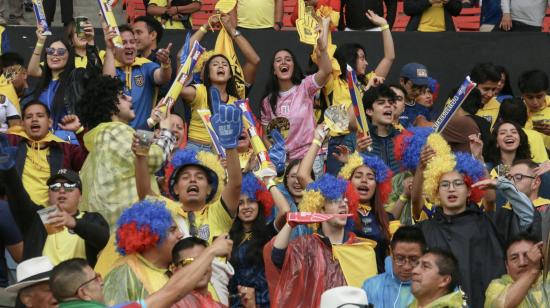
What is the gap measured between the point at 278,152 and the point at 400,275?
242 cm

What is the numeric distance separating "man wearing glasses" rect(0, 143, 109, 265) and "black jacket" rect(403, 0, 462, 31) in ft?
20.3

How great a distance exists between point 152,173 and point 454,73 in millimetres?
6422

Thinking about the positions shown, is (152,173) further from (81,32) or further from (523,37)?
(523,37)

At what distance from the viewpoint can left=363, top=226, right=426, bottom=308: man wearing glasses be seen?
31.6ft

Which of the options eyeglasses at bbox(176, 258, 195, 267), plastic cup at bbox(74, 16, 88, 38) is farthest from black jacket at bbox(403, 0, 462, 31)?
eyeglasses at bbox(176, 258, 195, 267)

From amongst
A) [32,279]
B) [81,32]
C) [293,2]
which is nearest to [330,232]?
[32,279]

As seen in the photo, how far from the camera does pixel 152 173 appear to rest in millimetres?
10055

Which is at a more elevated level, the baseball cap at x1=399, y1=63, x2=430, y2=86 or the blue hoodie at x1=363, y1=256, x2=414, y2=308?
the baseball cap at x1=399, y1=63, x2=430, y2=86

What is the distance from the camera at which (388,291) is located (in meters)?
9.67

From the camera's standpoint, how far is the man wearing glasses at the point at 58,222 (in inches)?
363

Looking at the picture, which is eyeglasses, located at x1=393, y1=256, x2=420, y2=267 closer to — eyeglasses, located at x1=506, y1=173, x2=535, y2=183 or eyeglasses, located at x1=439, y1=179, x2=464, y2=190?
eyeglasses, located at x1=439, y1=179, x2=464, y2=190

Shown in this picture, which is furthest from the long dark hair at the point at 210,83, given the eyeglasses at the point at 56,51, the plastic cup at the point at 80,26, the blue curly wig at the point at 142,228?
the blue curly wig at the point at 142,228

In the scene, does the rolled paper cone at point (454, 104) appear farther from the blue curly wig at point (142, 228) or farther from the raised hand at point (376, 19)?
the blue curly wig at point (142, 228)

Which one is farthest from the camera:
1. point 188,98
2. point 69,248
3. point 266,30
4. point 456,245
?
point 266,30
